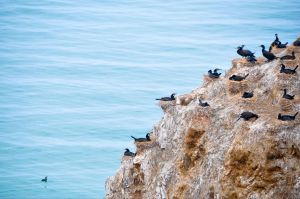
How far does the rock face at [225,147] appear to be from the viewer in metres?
28.1

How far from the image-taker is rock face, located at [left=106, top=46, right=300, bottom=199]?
92.3ft

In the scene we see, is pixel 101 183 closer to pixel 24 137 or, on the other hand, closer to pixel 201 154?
pixel 24 137

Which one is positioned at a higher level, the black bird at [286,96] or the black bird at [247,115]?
→ the black bird at [286,96]

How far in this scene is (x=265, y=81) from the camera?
35.1 meters

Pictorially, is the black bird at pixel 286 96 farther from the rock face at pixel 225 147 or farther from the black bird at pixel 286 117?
the black bird at pixel 286 117

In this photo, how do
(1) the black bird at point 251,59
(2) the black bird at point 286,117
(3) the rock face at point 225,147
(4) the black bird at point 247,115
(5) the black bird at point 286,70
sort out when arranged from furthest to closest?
(1) the black bird at point 251,59
(5) the black bird at point 286,70
(4) the black bird at point 247,115
(2) the black bird at point 286,117
(3) the rock face at point 225,147

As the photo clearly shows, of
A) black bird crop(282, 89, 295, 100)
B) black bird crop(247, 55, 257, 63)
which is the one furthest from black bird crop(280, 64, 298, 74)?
black bird crop(247, 55, 257, 63)

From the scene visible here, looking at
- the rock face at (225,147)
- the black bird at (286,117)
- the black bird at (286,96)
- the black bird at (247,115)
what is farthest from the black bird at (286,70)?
the black bird at (286,117)

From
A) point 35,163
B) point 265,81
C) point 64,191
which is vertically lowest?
point 265,81

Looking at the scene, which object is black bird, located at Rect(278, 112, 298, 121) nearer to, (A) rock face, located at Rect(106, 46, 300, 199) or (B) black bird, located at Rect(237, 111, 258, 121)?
(A) rock face, located at Rect(106, 46, 300, 199)

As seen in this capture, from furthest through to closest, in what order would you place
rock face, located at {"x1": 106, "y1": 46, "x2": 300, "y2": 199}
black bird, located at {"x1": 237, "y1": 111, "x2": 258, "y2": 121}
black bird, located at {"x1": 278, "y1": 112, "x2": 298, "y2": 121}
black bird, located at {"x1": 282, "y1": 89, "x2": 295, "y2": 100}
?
black bird, located at {"x1": 282, "y1": 89, "x2": 295, "y2": 100} → black bird, located at {"x1": 237, "y1": 111, "x2": 258, "y2": 121} → black bird, located at {"x1": 278, "y1": 112, "x2": 298, "y2": 121} → rock face, located at {"x1": 106, "y1": 46, "x2": 300, "y2": 199}

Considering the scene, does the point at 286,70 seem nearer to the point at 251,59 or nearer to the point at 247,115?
the point at 247,115

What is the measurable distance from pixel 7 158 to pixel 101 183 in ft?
82.6

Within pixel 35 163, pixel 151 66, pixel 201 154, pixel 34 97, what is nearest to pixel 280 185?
pixel 201 154
